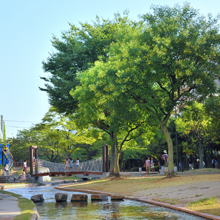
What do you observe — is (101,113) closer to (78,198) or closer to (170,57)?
(170,57)

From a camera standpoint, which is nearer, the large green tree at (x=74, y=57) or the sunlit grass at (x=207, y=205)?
the sunlit grass at (x=207, y=205)

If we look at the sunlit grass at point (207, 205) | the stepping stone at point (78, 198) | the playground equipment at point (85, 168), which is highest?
the playground equipment at point (85, 168)

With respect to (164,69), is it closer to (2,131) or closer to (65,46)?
(65,46)

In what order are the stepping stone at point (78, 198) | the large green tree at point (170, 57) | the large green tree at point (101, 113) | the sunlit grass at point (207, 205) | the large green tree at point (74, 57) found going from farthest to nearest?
1. the large green tree at point (74, 57)
2. the large green tree at point (101, 113)
3. the large green tree at point (170, 57)
4. the stepping stone at point (78, 198)
5. the sunlit grass at point (207, 205)

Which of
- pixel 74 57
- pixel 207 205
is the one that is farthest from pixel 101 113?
pixel 207 205

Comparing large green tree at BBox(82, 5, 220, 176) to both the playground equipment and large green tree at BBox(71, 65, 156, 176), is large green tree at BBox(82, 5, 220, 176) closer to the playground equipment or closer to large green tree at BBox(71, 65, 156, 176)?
large green tree at BBox(71, 65, 156, 176)

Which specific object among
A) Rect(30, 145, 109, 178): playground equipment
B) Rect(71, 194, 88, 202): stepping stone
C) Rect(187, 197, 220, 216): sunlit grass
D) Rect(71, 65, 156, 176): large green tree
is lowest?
Rect(71, 194, 88, 202): stepping stone

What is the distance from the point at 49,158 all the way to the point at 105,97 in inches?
1668

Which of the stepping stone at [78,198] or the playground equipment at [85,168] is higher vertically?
the playground equipment at [85,168]

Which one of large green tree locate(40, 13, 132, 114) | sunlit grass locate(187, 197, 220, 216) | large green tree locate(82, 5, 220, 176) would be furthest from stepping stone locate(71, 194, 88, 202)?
large green tree locate(40, 13, 132, 114)

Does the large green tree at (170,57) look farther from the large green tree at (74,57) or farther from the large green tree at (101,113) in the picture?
the large green tree at (74,57)

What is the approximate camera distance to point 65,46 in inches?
1427

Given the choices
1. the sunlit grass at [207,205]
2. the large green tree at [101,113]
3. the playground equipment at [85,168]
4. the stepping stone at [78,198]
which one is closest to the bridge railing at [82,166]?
the playground equipment at [85,168]

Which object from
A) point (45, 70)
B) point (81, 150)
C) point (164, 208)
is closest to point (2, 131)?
point (81, 150)
